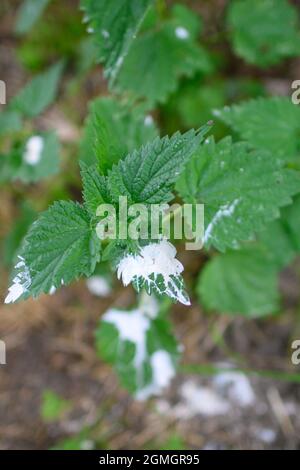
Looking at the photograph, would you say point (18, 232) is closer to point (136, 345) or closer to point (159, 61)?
point (136, 345)

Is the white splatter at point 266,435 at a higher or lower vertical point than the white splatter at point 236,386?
lower

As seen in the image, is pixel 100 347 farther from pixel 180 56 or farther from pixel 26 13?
pixel 26 13

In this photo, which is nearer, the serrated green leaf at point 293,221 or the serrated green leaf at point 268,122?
the serrated green leaf at point 268,122

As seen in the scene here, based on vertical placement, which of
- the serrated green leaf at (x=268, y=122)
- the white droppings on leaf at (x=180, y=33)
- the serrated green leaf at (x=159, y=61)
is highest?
the white droppings on leaf at (x=180, y=33)

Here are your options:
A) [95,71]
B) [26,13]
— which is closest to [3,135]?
[26,13]

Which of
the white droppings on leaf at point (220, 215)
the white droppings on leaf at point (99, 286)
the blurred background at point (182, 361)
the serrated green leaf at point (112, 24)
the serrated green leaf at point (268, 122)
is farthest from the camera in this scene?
the white droppings on leaf at point (99, 286)

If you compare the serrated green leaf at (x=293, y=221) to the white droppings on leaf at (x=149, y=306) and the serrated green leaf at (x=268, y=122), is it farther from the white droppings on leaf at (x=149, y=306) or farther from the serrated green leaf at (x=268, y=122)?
the white droppings on leaf at (x=149, y=306)

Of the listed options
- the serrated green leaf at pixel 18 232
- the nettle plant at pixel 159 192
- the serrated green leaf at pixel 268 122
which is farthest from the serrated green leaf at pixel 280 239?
the serrated green leaf at pixel 18 232

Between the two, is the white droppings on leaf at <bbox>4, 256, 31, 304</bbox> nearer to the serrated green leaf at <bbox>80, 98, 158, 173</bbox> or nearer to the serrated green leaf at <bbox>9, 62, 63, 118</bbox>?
the serrated green leaf at <bbox>80, 98, 158, 173</bbox>
